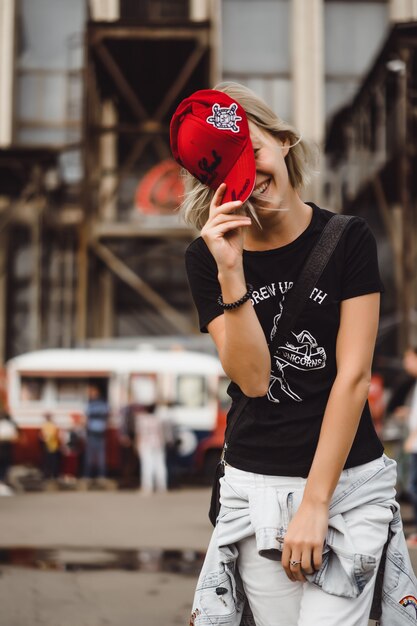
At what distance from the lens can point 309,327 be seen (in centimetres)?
230

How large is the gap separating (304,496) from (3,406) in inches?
618

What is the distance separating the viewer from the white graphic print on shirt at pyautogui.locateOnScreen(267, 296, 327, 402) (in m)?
2.29

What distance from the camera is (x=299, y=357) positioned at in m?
2.30

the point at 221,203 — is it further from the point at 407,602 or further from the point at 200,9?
the point at 200,9

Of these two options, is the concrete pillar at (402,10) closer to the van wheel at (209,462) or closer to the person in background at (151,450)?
the van wheel at (209,462)

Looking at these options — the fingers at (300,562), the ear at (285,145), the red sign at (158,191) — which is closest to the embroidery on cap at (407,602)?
the fingers at (300,562)

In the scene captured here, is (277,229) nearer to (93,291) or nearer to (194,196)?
(194,196)

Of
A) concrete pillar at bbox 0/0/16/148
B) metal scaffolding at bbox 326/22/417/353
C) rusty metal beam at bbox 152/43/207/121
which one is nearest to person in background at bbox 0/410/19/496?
metal scaffolding at bbox 326/22/417/353

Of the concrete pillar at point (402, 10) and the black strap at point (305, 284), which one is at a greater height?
the concrete pillar at point (402, 10)

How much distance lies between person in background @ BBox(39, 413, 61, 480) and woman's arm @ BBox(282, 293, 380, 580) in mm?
14698

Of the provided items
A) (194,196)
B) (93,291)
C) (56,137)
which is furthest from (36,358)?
(194,196)

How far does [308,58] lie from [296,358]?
83.9 ft

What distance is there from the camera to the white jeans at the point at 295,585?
2.18 metres

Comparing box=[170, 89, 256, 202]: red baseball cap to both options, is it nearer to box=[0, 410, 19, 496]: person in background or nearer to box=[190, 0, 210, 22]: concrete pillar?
box=[0, 410, 19, 496]: person in background
